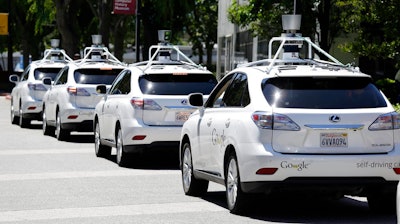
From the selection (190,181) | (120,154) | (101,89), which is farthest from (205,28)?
(190,181)

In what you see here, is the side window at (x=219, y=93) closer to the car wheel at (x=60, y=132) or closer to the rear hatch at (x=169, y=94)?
the rear hatch at (x=169, y=94)

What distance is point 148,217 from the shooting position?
11.9 meters

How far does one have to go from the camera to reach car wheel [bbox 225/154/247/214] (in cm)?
1180

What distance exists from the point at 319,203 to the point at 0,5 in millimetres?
61137

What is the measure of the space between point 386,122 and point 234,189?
1.67 meters

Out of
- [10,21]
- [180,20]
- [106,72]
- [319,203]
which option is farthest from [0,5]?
[319,203]

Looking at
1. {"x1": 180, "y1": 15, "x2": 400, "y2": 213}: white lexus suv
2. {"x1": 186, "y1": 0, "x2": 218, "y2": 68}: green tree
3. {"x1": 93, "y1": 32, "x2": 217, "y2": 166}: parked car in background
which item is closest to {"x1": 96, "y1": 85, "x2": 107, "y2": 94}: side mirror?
{"x1": 93, "y1": 32, "x2": 217, "y2": 166}: parked car in background

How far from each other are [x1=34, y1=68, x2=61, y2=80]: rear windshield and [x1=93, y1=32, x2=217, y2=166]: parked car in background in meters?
10.3

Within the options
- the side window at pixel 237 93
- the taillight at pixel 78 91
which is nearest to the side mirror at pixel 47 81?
the taillight at pixel 78 91

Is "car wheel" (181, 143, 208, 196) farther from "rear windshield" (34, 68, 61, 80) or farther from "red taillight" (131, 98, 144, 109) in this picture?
"rear windshield" (34, 68, 61, 80)

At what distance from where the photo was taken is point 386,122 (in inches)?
459

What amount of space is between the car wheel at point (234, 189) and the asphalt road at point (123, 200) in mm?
103

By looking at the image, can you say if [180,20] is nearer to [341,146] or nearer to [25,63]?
[25,63]

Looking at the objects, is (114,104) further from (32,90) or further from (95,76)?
(32,90)
